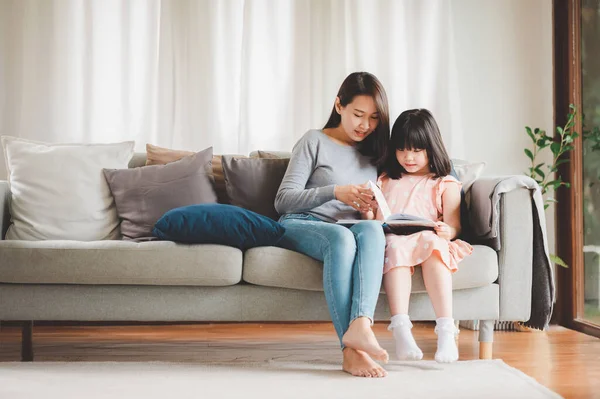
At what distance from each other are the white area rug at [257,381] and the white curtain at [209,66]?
63.8 inches

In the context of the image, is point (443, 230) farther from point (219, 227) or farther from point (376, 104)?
point (219, 227)

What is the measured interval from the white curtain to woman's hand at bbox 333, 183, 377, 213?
1358mm

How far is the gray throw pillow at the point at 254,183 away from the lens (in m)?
2.80

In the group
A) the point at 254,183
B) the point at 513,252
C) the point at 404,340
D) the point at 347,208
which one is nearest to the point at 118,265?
the point at 254,183

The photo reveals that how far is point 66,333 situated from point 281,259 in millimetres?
1540

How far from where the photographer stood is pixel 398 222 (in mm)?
2268

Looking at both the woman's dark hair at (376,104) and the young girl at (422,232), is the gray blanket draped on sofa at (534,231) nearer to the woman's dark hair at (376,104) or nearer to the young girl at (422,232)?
the young girl at (422,232)

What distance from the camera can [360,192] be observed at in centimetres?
235

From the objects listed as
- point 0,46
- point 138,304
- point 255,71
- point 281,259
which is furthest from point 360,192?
point 0,46

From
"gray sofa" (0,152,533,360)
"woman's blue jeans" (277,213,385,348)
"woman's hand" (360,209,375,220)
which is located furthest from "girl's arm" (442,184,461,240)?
"woman's blue jeans" (277,213,385,348)

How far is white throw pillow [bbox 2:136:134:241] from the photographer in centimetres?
269

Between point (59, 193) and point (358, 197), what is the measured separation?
1205 millimetres

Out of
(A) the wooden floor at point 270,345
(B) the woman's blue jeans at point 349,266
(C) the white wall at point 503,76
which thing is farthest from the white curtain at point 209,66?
(B) the woman's blue jeans at point 349,266

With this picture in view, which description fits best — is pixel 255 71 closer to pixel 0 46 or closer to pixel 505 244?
pixel 0 46
